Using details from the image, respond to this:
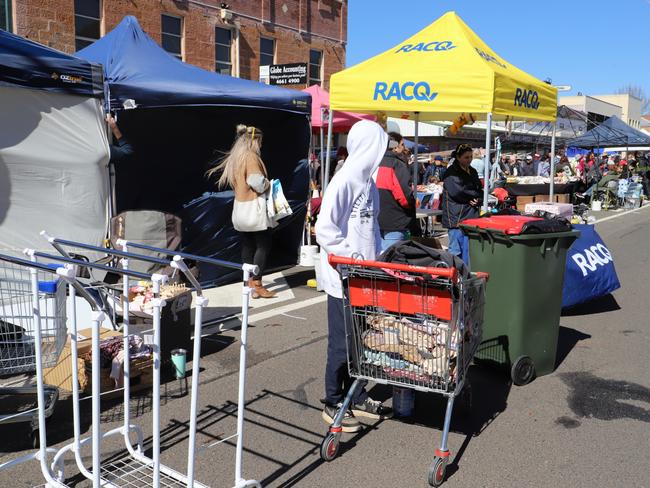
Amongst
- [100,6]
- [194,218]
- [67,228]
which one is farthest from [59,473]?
[100,6]

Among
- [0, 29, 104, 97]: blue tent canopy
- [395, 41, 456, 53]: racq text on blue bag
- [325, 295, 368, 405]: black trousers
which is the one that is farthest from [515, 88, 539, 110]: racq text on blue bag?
[0, 29, 104, 97]: blue tent canopy

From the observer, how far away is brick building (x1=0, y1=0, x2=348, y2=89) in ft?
52.4

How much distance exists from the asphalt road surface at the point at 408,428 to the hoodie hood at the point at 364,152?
1.68 m

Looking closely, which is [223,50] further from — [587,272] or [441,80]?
[587,272]

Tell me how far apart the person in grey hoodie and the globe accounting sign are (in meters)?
9.46

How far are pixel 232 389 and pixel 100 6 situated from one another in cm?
1574

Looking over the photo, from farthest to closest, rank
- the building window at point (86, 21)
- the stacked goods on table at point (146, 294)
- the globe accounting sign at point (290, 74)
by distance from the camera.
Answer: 1. the building window at point (86, 21)
2. the globe accounting sign at point (290, 74)
3. the stacked goods on table at point (146, 294)

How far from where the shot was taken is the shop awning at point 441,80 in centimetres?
659

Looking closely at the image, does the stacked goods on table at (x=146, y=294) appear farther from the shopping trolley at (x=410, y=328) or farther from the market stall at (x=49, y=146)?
the shopping trolley at (x=410, y=328)

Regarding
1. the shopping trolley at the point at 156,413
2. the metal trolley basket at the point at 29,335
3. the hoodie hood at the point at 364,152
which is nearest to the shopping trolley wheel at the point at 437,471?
the shopping trolley at the point at 156,413

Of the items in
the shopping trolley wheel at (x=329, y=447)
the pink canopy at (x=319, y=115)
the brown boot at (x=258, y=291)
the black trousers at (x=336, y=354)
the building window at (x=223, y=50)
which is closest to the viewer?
the shopping trolley wheel at (x=329, y=447)

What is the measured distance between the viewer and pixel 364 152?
3822 millimetres

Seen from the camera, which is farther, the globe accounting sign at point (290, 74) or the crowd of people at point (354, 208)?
the globe accounting sign at point (290, 74)

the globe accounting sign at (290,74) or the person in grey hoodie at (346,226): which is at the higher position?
the globe accounting sign at (290,74)
